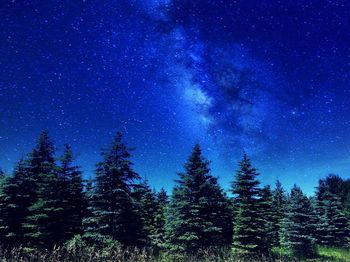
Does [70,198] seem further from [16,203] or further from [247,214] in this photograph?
[247,214]

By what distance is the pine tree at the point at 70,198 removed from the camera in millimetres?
16750

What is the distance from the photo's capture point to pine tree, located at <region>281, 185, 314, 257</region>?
77.5 ft

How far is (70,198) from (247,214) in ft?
43.4

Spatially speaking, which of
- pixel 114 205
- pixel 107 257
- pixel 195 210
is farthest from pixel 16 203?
pixel 195 210

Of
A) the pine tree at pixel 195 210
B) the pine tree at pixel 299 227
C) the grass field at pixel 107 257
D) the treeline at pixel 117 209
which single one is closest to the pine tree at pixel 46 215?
the treeline at pixel 117 209

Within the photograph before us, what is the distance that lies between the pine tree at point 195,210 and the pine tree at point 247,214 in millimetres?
1494

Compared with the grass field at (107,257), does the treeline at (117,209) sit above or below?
above

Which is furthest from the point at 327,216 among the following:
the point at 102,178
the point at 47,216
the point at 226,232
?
the point at 47,216

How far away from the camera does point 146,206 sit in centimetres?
2995

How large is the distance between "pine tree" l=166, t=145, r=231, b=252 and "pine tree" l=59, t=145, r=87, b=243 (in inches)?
275

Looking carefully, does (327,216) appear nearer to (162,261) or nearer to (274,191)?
(274,191)

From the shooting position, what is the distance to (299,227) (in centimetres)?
2348

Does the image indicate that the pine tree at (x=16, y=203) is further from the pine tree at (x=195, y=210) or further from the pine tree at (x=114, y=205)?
the pine tree at (x=195, y=210)

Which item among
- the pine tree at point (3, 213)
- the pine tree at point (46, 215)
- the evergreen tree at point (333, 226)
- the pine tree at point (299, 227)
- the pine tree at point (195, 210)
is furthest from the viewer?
the evergreen tree at point (333, 226)
